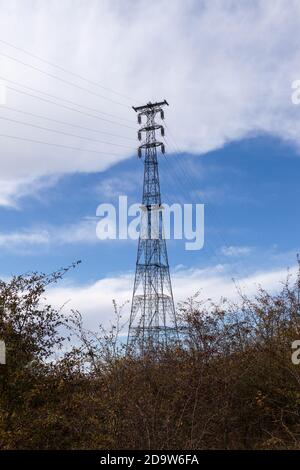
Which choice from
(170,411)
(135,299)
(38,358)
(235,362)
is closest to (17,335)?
(38,358)

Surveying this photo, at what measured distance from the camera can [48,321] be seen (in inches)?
336

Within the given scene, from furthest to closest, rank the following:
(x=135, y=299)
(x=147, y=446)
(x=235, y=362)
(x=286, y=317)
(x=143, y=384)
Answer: (x=135, y=299), (x=286, y=317), (x=235, y=362), (x=143, y=384), (x=147, y=446)

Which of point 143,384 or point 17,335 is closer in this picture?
point 143,384

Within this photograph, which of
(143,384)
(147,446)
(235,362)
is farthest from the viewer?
(235,362)

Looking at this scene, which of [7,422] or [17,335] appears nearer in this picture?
[7,422]

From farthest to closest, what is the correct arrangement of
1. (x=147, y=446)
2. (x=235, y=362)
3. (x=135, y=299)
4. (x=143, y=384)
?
(x=135, y=299)
(x=235, y=362)
(x=143, y=384)
(x=147, y=446)

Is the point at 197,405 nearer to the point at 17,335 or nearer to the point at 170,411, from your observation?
the point at 170,411

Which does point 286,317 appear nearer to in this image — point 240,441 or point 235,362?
point 235,362

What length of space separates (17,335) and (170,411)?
2673 mm

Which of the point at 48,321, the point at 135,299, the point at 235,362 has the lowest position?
the point at 235,362

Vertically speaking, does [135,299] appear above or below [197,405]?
above

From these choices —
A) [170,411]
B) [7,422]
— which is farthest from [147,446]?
[7,422]

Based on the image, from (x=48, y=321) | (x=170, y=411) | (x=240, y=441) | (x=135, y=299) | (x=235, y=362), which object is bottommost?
(x=240, y=441)

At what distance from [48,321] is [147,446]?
2.68m
